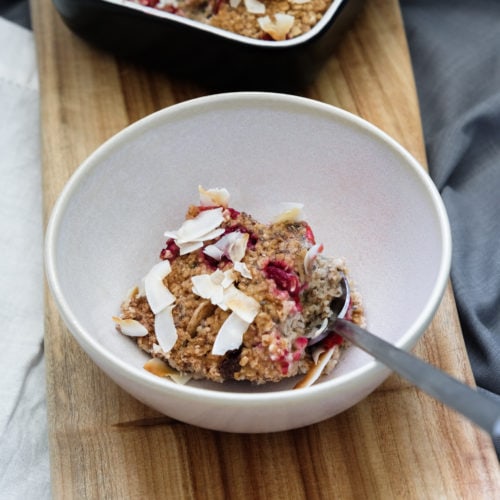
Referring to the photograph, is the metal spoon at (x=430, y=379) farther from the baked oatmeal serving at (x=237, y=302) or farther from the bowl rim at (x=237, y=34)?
the bowl rim at (x=237, y=34)

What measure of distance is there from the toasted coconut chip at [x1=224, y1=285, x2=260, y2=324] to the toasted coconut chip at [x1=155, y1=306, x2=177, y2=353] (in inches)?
3.7

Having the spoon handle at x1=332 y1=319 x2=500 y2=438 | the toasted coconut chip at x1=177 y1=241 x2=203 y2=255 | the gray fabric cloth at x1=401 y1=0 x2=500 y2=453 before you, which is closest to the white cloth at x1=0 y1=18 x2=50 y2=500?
the toasted coconut chip at x1=177 y1=241 x2=203 y2=255

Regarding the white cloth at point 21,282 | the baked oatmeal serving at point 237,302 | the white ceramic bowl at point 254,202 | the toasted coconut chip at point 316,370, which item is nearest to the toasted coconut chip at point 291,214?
the baked oatmeal serving at point 237,302

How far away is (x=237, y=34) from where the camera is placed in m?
1.54

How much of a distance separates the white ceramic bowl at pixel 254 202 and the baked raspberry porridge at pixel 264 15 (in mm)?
315

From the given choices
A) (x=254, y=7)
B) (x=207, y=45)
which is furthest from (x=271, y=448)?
(x=254, y=7)

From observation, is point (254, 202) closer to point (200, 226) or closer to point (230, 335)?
point (200, 226)

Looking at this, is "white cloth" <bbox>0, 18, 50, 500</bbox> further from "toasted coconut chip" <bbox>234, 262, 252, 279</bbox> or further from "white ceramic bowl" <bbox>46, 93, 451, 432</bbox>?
"toasted coconut chip" <bbox>234, 262, 252, 279</bbox>

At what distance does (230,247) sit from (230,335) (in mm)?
148

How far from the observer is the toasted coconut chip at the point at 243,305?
109 cm

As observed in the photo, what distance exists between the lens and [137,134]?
4.21ft

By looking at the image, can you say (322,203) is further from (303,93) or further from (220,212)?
(303,93)

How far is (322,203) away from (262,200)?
0.10 meters

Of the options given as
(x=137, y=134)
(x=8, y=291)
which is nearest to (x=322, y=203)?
(x=137, y=134)
